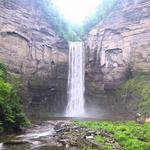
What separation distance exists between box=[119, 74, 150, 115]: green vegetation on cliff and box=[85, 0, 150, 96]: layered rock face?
1.29 m

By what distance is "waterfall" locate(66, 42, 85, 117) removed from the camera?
50.8 meters

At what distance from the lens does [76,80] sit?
52.5m

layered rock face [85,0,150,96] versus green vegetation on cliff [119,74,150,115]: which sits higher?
layered rock face [85,0,150,96]

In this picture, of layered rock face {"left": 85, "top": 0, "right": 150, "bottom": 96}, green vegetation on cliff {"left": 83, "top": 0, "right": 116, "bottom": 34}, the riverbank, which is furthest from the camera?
green vegetation on cliff {"left": 83, "top": 0, "right": 116, "bottom": 34}

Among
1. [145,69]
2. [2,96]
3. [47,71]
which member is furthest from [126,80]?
[2,96]

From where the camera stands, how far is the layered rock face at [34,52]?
154 ft

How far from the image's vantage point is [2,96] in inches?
909

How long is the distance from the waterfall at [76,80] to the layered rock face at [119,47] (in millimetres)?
974

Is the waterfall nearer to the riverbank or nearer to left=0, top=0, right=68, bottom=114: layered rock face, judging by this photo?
left=0, top=0, right=68, bottom=114: layered rock face

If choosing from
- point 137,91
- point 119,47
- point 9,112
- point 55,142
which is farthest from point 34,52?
point 55,142

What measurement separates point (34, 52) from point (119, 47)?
12.2 m

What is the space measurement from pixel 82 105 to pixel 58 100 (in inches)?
142

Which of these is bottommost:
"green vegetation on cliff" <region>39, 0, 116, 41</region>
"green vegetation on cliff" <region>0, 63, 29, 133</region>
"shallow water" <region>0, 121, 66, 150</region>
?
"shallow water" <region>0, 121, 66, 150</region>

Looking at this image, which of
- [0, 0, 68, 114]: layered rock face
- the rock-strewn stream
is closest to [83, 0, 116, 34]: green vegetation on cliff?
[0, 0, 68, 114]: layered rock face
